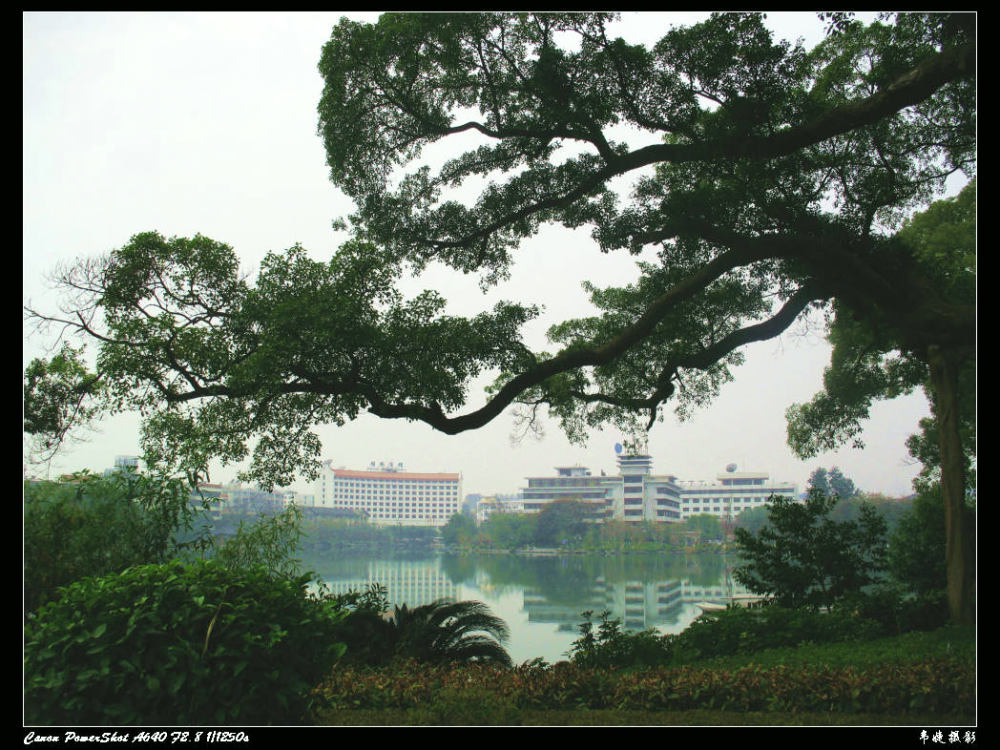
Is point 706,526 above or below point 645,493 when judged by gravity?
below

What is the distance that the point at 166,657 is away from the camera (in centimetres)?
259

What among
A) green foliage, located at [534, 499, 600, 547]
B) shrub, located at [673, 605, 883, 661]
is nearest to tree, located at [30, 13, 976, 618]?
shrub, located at [673, 605, 883, 661]

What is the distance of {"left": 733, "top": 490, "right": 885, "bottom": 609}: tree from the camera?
7.05 meters

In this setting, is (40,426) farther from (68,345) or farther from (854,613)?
(854,613)

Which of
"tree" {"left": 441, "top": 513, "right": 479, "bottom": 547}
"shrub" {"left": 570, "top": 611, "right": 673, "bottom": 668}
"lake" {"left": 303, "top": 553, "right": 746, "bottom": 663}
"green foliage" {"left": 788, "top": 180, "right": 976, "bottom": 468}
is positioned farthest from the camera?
"tree" {"left": 441, "top": 513, "right": 479, "bottom": 547}

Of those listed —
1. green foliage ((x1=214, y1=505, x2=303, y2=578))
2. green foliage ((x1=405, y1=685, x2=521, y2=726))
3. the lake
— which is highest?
green foliage ((x1=214, y1=505, x2=303, y2=578))

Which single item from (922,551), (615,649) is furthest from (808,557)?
(615,649)

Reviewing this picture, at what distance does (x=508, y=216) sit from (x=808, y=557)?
4355mm

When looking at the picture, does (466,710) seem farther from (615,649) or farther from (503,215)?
(503,215)

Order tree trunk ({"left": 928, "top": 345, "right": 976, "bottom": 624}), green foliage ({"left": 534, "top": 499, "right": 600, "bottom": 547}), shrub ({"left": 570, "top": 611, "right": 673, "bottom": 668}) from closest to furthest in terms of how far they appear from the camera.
Answer: shrub ({"left": 570, "top": 611, "right": 673, "bottom": 668}) < tree trunk ({"left": 928, "top": 345, "right": 976, "bottom": 624}) < green foliage ({"left": 534, "top": 499, "right": 600, "bottom": 547})

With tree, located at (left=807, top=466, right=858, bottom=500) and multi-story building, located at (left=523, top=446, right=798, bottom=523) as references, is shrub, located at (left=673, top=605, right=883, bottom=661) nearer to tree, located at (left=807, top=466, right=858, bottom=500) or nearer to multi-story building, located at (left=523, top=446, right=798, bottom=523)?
multi-story building, located at (left=523, top=446, right=798, bottom=523)

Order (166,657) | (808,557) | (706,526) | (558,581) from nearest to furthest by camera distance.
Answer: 1. (166,657)
2. (808,557)
3. (558,581)
4. (706,526)

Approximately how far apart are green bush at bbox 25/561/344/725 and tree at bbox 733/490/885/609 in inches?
219
